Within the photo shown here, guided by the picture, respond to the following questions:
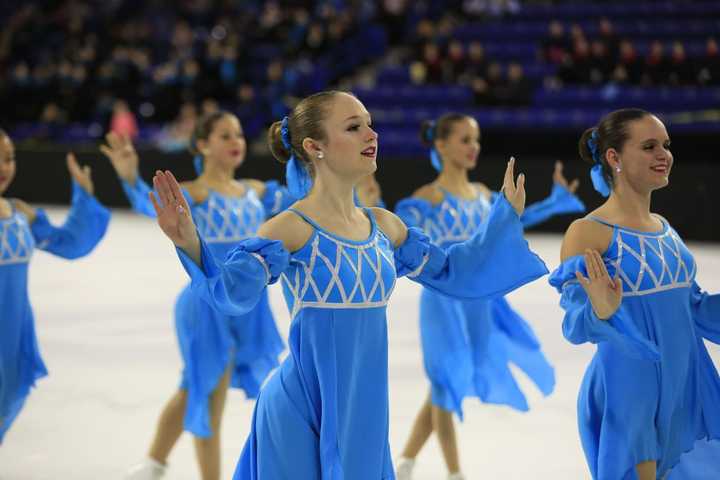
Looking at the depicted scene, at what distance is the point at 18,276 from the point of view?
15.3 ft

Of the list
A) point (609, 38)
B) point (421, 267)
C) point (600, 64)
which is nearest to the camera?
point (421, 267)

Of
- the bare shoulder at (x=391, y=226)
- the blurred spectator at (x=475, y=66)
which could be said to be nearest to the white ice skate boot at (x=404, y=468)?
the bare shoulder at (x=391, y=226)

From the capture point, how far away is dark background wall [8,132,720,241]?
11609 millimetres

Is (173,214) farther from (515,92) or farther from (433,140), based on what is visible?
(515,92)

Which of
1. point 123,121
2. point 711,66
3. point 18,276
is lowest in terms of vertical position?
point 18,276

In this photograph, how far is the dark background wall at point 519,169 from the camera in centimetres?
1161

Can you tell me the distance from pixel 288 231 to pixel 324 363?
381 millimetres

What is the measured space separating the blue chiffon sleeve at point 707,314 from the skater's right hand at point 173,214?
1721 millimetres

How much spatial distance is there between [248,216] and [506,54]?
10.3 m

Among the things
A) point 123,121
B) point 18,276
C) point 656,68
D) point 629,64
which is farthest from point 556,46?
point 18,276

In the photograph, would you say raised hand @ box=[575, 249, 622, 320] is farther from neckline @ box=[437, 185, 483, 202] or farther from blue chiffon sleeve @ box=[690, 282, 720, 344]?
neckline @ box=[437, 185, 483, 202]

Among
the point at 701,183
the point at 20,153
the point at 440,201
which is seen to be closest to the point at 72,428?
the point at 440,201

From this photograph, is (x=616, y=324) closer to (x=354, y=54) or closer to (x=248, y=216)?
(x=248, y=216)

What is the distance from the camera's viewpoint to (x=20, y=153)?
1695 centimetres
